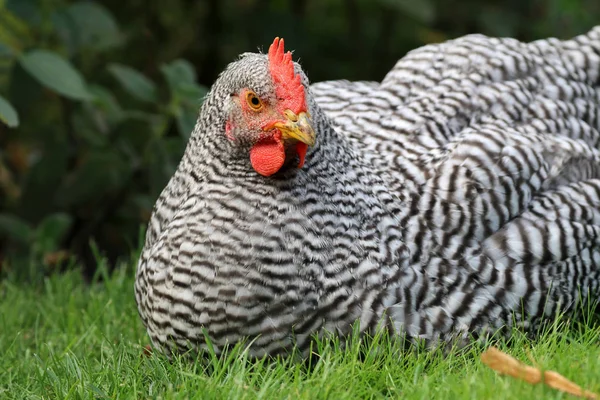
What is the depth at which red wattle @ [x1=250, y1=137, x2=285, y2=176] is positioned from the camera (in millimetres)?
3525

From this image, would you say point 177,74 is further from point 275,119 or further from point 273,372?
point 273,372

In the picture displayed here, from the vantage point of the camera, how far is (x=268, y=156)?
3557 millimetres

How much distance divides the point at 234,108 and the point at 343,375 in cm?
122

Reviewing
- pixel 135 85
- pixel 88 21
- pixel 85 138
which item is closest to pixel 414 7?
pixel 135 85

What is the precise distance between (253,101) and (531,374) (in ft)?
5.14

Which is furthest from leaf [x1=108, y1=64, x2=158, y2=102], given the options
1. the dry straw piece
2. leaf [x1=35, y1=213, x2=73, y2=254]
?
the dry straw piece

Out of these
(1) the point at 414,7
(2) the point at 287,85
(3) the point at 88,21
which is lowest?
(3) the point at 88,21

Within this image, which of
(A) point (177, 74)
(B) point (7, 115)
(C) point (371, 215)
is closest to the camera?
(C) point (371, 215)

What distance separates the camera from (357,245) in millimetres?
3750

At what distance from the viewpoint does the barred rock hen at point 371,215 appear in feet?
11.7

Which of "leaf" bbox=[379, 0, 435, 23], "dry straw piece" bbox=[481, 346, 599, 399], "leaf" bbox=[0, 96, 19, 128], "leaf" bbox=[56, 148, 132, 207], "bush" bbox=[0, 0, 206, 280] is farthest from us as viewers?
"leaf" bbox=[379, 0, 435, 23]

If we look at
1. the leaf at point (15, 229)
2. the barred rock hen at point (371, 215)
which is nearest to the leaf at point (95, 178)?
the leaf at point (15, 229)

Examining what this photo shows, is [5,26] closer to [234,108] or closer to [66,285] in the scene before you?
[66,285]

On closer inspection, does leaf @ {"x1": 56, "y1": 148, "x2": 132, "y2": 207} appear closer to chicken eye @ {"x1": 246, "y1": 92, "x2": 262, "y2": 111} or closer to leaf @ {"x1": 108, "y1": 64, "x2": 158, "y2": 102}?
leaf @ {"x1": 108, "y1": 64, "x2": 158, "y2": 102}
